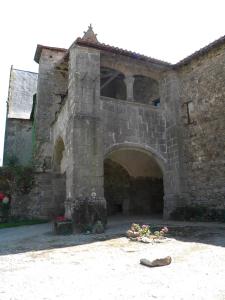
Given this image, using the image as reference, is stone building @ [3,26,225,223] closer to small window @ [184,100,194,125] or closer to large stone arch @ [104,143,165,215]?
small window @ [184,100,194,125]

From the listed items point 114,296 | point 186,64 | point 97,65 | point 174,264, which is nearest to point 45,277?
point 114,296

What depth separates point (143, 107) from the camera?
10.9m

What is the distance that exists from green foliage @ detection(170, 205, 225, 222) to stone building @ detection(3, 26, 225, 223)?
180 mm

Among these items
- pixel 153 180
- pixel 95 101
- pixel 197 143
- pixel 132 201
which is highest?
pixel 95 101

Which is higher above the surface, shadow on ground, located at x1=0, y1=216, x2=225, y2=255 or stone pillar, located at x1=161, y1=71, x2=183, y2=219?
stone pillar, located at x1=161, y1=71, x2=183, y2=219

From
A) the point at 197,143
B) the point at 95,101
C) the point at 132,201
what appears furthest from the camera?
the point at 132,201

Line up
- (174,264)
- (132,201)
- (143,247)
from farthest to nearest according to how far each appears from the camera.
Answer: (132,201) < (143,247) < (174,264)

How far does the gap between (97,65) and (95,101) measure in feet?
4.30

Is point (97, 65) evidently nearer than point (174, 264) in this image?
No

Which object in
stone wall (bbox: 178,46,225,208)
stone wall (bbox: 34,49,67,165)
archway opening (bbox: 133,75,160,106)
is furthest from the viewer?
stone wall (bbox: 34,49,67,165)

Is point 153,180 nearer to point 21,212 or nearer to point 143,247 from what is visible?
point 21,212

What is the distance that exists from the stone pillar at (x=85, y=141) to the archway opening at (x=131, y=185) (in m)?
4.34

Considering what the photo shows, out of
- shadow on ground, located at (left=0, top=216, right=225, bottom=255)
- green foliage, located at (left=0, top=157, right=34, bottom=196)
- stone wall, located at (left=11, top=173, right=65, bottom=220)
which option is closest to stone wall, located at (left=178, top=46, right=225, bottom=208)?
shadow on ground, located at (left=0, top=216, right=225, bottom=255)

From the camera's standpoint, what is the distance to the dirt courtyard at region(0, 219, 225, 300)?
3.26m
